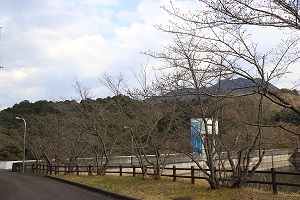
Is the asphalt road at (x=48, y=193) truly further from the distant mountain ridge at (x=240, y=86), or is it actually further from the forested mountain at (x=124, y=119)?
the distant mountain ridge at (x=240, y=86)

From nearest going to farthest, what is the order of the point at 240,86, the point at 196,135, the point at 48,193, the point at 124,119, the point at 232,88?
the point at 240,86 → the point at 232,88 → the point at 196,135 → the point at 48,193 → the point at 124,119

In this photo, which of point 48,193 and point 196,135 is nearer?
point 196,135

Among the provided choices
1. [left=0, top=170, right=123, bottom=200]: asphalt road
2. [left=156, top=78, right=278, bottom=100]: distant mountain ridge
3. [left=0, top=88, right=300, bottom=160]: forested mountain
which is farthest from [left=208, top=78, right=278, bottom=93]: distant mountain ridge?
[left=0, top=170, right=123, bottom=200]: asphalt road

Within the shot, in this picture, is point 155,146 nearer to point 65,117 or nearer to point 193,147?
point 193,147

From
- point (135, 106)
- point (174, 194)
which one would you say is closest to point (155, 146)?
point (135, 106)

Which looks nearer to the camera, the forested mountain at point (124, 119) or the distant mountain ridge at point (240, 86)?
the distant mountain ridge at point (240, 86)

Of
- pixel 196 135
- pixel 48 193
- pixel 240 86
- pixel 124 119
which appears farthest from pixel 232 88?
pixel 124 119

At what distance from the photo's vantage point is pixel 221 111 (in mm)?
12406

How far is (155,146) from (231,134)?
5564 mm

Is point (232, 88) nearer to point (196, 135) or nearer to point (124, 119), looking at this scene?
point (196, 135)

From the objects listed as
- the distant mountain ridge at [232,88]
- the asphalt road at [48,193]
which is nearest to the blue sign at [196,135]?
the distant mountain ridge at [232,88]

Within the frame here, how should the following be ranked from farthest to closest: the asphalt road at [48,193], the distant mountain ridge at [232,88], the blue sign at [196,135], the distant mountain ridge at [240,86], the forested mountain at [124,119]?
the blue sign at [196,135], the asphalt road at [48,193], the forested mountain at [124,119], the distant mountain ridge at [232,88], the distant mountain ridge at [240,86]

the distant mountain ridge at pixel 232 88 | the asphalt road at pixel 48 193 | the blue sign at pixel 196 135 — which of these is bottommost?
the asphalt road at pixel 48 193

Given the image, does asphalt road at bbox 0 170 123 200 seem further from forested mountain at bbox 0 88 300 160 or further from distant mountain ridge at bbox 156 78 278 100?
distant mountain ridge at bbox 156 78 278 100
